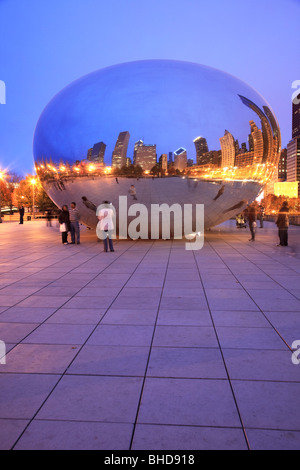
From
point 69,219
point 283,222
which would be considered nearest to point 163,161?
point 69,219

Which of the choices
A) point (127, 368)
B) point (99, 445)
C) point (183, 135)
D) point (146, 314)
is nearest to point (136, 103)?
point (183, 135)

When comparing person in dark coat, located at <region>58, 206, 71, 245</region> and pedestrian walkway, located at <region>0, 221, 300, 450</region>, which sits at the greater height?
person in dark coat, located at <region>58, 206, 71, 245</region>

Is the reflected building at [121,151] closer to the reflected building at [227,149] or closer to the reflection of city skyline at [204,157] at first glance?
the reflection of city skyline at [204,157]

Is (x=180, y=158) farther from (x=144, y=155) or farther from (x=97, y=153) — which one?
(x=97, y=153)

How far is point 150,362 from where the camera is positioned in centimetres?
381

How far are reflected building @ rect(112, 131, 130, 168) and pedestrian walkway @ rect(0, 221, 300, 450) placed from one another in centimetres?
544

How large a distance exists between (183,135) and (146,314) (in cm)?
831

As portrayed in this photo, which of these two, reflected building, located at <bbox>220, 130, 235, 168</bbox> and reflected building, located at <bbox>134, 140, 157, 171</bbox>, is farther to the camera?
reflected building, located at <bbox>220, 130, 235, 168</bbox>

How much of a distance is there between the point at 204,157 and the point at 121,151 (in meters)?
2.71

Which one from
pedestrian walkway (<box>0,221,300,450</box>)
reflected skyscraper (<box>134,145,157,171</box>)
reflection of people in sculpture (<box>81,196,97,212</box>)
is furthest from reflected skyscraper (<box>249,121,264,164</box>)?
pedestrian walkway (<box>0,221,300,450</box>)

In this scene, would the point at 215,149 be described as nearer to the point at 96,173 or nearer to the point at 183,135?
the point at 183,135

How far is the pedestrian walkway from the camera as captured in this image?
2689mm

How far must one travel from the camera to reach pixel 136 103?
12508mm

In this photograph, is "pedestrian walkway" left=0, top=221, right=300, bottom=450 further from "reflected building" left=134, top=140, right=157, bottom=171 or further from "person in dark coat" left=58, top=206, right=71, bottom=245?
"person in dark coat" left=58, top=206, right=71, bottom=245
